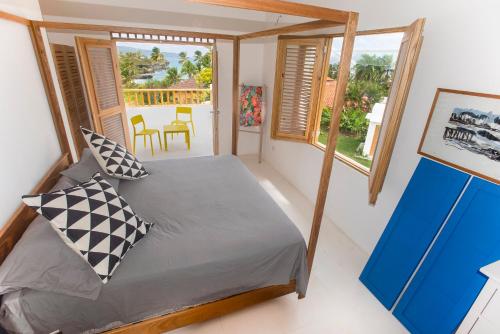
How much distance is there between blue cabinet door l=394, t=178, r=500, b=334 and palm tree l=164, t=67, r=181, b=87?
10141mm

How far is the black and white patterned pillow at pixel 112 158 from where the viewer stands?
2273mm

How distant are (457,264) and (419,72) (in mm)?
1388

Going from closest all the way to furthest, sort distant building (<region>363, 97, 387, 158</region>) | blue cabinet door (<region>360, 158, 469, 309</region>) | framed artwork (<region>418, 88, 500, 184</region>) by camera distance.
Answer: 1. framed artwork (<region>418, 88, 500, 184</region>)
2. blue cabinet door (<region>360, 158, 469, 309</region>)
3. distant building (<region>363, 97, 387, 158</region>)

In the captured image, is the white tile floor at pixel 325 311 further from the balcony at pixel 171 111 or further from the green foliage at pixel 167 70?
the green foliage at pixel 167 70

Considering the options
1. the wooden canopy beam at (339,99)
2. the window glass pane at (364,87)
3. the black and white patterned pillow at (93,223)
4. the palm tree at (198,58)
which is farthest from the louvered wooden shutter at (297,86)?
the palm tree at (198,58)

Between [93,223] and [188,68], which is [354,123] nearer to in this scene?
[93,223]

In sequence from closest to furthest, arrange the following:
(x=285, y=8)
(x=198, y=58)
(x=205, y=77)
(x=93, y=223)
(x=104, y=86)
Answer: (x=285, y=8), (x=93, y=223), (x=104, y=86), (x=205, y=77), (x=198, y=58)

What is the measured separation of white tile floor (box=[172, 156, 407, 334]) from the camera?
6.06 ft

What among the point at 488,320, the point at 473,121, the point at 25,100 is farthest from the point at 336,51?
the point at 25,100

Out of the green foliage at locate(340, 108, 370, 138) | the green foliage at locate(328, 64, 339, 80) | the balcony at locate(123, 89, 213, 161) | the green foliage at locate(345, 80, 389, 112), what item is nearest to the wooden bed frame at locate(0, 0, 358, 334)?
the green foliage at locate(328, 64, 339, 80)

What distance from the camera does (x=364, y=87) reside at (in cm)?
346

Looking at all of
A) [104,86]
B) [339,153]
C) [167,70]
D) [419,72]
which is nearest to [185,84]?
[167,70]

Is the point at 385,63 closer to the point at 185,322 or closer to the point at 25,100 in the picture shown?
the point at 185,322

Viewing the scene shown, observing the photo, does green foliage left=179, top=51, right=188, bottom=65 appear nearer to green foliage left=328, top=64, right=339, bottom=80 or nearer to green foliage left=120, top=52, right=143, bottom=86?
green foliage left=120, top=52, right=143, bottom=86
